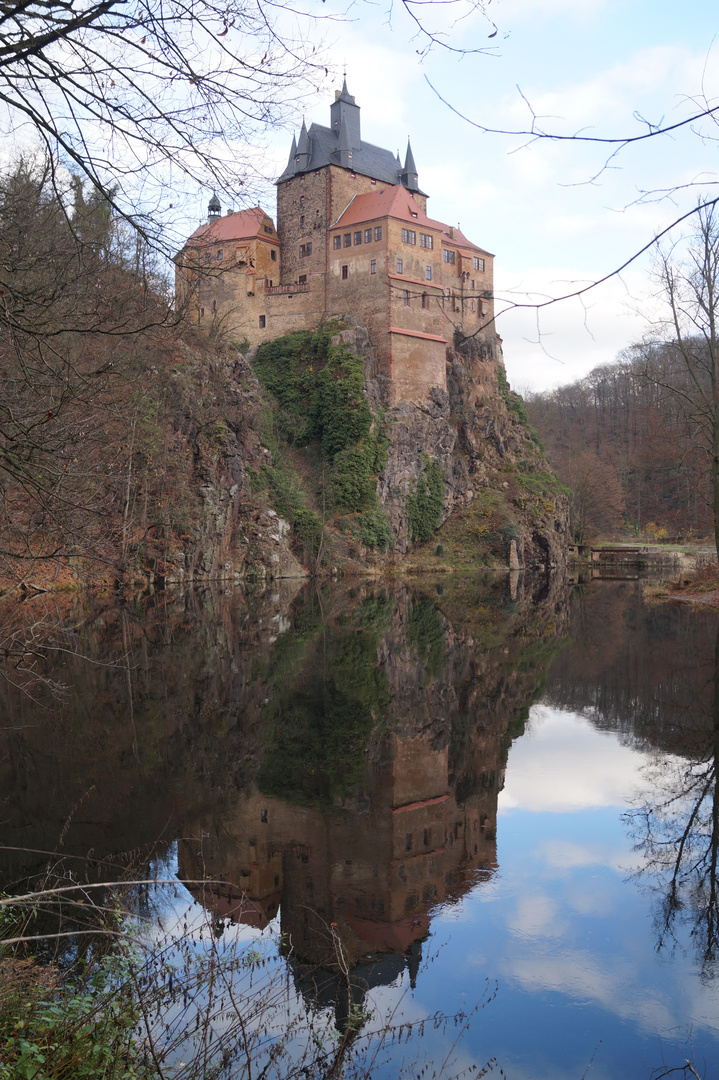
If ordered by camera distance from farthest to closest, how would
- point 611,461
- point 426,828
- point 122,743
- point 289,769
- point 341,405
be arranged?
point 611,461, point 341,405, point 122,743, point 289,769, point 426,828

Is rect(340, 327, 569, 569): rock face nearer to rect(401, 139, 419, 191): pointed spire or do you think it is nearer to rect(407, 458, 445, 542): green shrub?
rect(407, 458, 445, 542): green shrub

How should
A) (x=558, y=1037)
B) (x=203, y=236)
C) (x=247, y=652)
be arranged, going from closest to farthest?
(x=558, y=1037)
(x=203, y=236)
(x=247, y=652)

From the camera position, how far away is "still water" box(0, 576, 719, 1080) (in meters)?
4.69

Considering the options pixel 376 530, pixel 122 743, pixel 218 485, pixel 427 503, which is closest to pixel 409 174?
pixel 427 503

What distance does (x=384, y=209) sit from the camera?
4769 centimetres

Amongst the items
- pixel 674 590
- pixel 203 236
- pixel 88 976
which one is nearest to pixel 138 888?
pixel 88 976

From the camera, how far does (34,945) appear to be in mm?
5070

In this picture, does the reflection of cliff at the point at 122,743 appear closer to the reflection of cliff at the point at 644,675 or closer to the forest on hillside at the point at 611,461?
the reflection of cliff at the point at 644,675

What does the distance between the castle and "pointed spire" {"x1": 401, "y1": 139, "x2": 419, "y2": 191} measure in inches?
95.2

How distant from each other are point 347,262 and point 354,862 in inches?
1836

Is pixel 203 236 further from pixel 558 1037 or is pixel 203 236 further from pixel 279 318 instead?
pixel 279 318

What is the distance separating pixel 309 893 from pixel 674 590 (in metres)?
22.9

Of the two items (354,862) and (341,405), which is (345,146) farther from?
(354,862)

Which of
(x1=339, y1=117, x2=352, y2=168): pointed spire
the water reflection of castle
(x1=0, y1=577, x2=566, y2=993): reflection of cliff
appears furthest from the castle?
the water reflection of castle
